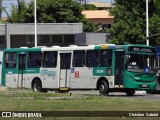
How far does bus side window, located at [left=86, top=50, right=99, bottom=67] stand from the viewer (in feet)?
103

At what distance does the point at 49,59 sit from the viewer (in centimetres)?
3419

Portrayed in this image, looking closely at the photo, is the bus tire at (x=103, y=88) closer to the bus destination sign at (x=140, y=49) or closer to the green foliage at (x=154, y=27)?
the bus destination sign at (x=140, y=49)

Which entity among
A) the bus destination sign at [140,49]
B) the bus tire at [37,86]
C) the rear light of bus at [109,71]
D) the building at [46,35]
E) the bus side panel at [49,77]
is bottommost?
the bus tire at [37,86]

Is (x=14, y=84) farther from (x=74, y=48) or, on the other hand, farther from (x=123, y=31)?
(x=123, y=31)

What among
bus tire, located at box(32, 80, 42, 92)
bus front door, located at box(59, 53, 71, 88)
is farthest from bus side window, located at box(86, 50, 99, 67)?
bus tire, located at box(32, 80, 42, 92)

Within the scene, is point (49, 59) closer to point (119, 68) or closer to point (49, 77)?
point (49, 77)

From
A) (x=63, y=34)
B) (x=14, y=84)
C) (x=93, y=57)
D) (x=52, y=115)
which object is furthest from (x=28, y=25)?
(x=52, y=115)

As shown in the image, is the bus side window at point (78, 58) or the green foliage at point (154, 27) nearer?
the bus side window at point (78, 58)

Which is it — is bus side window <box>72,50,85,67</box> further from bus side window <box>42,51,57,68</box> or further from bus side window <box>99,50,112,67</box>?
→ bus side window <box>42,51,57,68</box>

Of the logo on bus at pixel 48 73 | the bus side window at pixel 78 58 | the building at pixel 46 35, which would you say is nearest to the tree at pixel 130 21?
the building at pixel 46 35

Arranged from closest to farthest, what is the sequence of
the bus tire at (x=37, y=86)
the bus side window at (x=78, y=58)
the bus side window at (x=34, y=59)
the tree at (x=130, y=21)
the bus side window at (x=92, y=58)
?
the bus side window at (x=92, y=58) < the bus side window at (x=78, y=58) < the bus tire at (x=37, y=86) < the bus side window at (x=34, y=59) < the tree at (x=130, y=21)

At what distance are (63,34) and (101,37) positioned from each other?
266 inches

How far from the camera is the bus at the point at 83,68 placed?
30484mm

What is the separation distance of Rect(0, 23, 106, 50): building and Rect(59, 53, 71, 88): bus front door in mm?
24203
